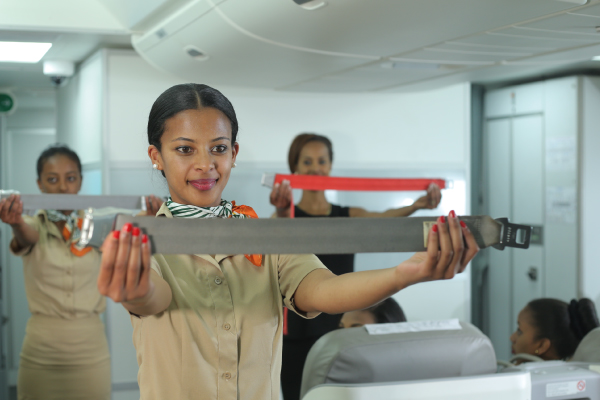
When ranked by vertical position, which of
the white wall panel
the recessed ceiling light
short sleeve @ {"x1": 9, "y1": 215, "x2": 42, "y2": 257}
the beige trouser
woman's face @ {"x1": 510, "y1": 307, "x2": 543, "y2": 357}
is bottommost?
the beige trouser

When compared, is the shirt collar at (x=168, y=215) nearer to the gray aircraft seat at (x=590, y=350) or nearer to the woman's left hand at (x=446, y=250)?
the woman's left hand at (x=446, y=250)

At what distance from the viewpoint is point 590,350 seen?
1918mm

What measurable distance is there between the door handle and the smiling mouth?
373 centimetres

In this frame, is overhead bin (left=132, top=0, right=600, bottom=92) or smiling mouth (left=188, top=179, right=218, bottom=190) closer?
smiling mouth (left=188, top=179, right=218, bottom=190)

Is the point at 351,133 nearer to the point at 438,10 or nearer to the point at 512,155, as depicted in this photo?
the point at 512,155

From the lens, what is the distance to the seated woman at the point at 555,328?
243cm

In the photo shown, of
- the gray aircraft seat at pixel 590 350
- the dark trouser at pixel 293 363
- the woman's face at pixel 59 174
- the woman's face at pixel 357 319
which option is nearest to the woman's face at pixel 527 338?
the gray aircraft seat at pixel 590 350

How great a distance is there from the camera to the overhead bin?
6.11ft

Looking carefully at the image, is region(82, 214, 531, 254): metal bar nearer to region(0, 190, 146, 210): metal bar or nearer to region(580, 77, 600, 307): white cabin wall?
region(0, 190, 146, 210): metal bar

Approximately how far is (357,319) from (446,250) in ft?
5.11

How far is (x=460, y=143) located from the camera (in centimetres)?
421

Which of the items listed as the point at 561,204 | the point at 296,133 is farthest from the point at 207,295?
the point at 561,204

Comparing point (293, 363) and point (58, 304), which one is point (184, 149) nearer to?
point (293, 363)

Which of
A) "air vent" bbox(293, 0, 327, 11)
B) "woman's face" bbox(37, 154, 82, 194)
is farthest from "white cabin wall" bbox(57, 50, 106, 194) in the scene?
"air vent" bbox(293, 0, 327, 11)
